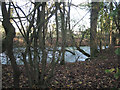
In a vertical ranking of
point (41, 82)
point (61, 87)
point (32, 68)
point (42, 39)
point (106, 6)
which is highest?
point (106, 6)

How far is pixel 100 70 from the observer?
4.25 metres

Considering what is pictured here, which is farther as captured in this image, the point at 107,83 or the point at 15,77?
the point at 107,83

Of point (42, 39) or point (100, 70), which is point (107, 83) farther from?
point (42, 39)

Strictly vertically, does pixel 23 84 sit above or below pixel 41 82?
below

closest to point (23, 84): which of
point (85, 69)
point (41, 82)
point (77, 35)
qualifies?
point (41, 82)

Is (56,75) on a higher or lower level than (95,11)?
lower

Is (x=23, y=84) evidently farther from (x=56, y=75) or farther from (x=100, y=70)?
(x=100, y=70)

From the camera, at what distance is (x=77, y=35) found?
21.3ft

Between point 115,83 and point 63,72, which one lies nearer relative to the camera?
point 115,83

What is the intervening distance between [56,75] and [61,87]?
2.26 ft

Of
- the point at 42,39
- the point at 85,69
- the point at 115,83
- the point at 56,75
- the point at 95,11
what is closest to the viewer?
the point at 42,39

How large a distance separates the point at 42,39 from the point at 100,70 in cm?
245

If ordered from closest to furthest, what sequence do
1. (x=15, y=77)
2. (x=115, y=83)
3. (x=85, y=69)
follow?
1. (x=15, y=77)
2. (x=115, y=83)
3. (x=85, y=69)

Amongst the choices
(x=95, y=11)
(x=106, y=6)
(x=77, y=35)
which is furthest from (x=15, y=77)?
(x=95, y=11)
